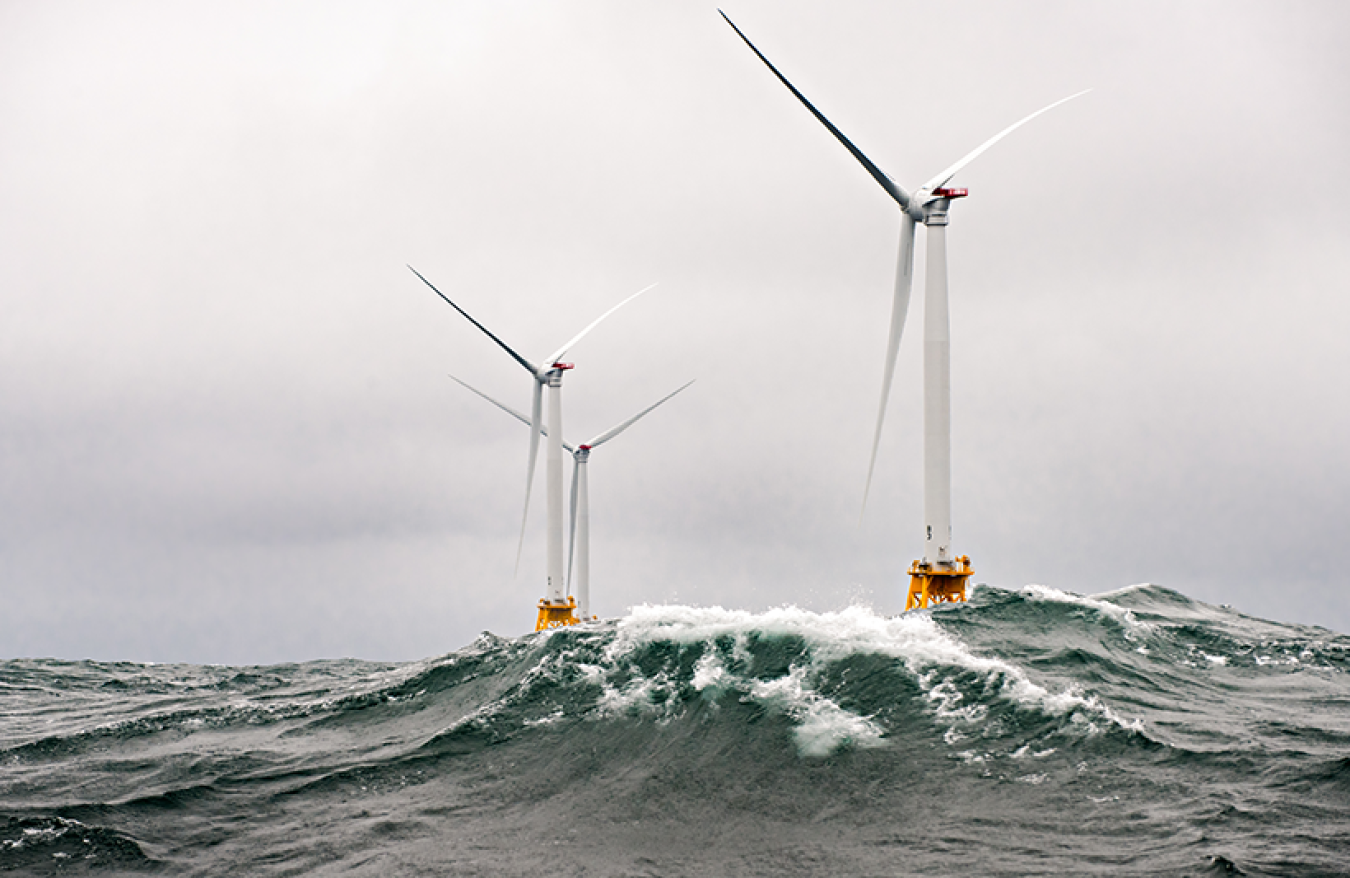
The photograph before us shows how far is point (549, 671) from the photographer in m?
30.8

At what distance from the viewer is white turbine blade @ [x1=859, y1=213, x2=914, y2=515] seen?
39.5 m

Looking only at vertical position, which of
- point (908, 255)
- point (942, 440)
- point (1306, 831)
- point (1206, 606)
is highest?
point (908, 255)

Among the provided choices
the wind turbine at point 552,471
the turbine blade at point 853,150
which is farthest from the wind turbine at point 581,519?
the turbine blade at point 853,150

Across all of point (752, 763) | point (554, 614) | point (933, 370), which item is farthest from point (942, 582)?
point (554, 614)

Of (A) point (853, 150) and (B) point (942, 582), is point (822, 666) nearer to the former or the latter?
(B) point (942, 582)

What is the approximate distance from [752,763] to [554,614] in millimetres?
53889

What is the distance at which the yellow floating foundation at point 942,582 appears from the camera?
37062 mm

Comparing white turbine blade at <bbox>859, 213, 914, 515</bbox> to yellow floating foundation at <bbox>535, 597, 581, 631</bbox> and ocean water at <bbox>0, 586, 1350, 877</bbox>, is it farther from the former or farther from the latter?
yellow floating foundation at <bbox>535, 597, 581, 631</bbox>

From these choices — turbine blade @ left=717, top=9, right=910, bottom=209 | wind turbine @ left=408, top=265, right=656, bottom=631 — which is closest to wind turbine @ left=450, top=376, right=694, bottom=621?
wind turbine @ left=408, top=265, right=656, bottom=631

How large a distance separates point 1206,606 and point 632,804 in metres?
40.8

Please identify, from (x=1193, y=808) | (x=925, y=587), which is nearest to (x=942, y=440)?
(x=925, y=587)

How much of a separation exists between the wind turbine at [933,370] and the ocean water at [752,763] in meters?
1.72

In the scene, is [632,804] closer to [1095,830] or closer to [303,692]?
[1095,830]

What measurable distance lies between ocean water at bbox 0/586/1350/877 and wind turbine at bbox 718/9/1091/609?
1717 millimetres
